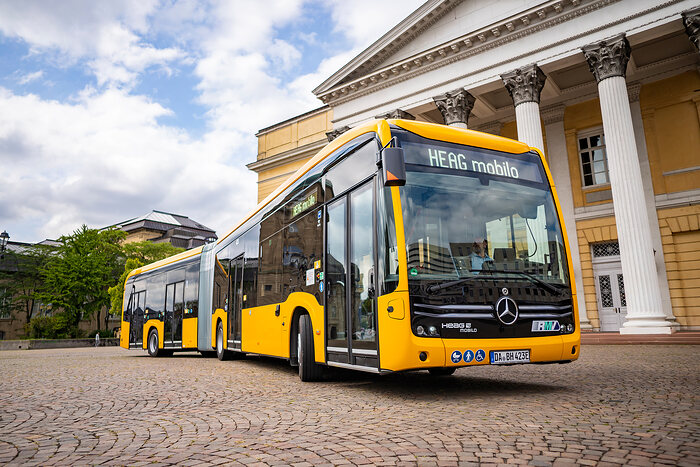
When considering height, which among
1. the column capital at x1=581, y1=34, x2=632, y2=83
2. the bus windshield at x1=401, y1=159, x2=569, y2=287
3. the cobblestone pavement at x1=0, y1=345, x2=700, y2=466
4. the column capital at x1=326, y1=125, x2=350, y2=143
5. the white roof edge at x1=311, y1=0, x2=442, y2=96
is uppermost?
the white roof edge at x1=311, y1=0, x2=442, y2=96

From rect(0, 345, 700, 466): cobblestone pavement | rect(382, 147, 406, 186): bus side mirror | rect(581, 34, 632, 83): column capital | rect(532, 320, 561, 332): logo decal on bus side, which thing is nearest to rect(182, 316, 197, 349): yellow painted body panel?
rect(0, 345, 700, 466): cobblestone pavement

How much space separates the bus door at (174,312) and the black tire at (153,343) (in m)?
0.72

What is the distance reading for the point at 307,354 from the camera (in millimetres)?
7859

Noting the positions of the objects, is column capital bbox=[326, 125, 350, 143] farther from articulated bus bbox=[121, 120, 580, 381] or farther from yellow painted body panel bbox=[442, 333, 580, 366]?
yellow painted body panel bbox=[442, 333, 580, 366]

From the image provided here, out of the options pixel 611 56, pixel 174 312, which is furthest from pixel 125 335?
pixel 611 56

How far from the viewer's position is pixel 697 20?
16.4 meters

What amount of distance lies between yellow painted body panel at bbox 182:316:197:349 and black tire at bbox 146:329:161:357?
1924 mm

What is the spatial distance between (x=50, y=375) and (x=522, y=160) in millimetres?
9753

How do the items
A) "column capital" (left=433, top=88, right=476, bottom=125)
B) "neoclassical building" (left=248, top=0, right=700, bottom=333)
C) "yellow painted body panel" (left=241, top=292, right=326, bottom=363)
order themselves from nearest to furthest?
1. "yellow painted body panel" (left=241, top=292, right=326, bottom=363)
2. "neoclassical building" (left=248, top=0, right=700, bottom=333)
3. "column capital" (left=433, top=88, right=476, bottom=125)

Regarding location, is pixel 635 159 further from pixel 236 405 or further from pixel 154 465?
pixel 154 465

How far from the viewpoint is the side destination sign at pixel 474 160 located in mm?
6453

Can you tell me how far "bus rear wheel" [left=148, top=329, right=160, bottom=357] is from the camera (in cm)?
1737

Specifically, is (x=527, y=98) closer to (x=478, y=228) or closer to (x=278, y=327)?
(x=278, y=327)

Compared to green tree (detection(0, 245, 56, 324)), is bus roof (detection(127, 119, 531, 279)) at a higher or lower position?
lower
